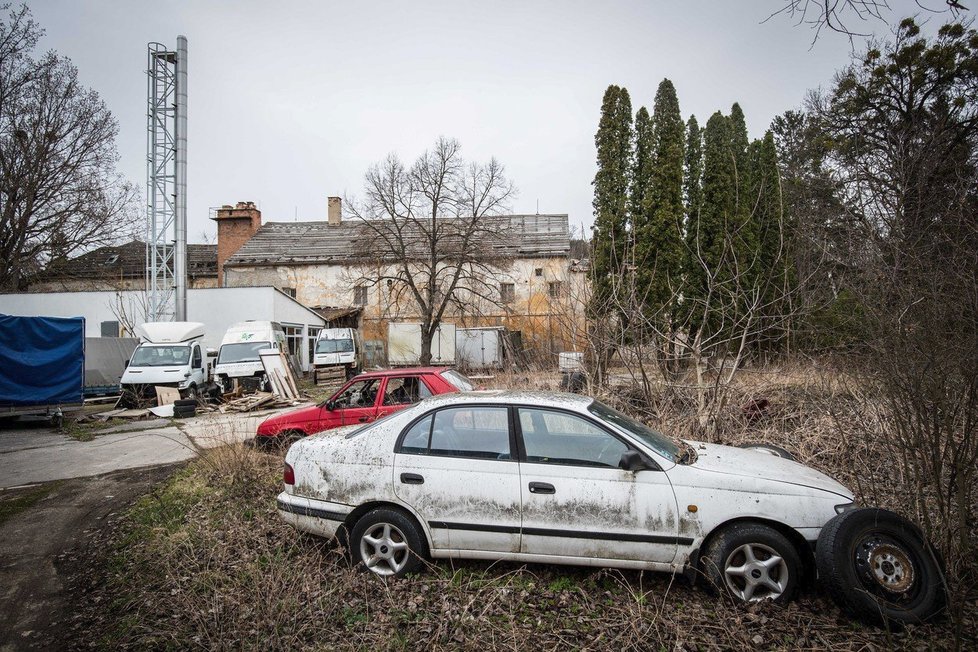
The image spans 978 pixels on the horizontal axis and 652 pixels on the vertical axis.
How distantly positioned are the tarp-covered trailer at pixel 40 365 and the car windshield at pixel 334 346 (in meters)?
11.8

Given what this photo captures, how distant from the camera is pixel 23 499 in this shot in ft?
22.4

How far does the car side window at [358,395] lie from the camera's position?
7582mm

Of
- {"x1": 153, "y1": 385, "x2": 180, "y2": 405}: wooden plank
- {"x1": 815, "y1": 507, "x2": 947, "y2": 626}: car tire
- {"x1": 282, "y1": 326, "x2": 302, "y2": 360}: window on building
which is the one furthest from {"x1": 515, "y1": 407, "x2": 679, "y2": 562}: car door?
{"x1": 282, "y1": 326, "x2": 302, "y2": 360}: window on building

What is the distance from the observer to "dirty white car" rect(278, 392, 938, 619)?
3602 millimetres

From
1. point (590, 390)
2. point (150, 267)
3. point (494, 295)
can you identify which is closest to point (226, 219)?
point (150, 267)

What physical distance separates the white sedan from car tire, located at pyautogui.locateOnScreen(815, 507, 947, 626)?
8.6 inches

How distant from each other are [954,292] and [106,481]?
10626 mm

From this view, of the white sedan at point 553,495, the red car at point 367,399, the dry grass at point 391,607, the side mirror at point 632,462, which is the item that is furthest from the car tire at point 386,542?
the red car at point 367,399

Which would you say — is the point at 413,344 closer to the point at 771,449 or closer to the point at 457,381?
the point at 457,381

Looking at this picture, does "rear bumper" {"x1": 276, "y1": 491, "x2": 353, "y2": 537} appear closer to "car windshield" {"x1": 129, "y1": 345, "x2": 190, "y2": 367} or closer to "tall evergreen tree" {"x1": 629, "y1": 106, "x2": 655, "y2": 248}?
"car windshield" {"x1": 129, "y1": 345, "x2": 190, "y2": 367}

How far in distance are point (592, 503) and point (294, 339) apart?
2582cm

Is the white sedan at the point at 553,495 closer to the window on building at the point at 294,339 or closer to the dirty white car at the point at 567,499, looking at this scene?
the dirty white car at the point at 567,499

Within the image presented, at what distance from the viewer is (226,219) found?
3725cm

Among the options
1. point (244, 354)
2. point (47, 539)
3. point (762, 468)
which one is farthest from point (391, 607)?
point (244, 354)
